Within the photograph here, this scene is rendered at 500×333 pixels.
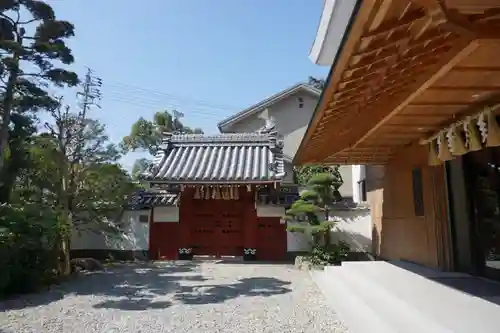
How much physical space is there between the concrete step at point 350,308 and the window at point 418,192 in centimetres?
205

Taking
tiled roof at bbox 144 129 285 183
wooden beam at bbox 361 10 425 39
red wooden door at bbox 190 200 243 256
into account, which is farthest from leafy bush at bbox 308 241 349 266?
wooden beam at bbox 361 10 425 39

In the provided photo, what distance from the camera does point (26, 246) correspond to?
6637mm

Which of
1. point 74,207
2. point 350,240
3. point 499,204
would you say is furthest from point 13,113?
point 499,204

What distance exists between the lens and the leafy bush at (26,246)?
245 inches

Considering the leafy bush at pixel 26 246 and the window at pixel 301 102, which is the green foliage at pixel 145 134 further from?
the leafy bush at pixel 26 246

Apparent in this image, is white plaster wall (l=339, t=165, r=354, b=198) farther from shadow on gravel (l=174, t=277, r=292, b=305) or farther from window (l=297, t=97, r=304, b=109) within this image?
shadow on gravel (l=174, t=277, r=292, b=305)

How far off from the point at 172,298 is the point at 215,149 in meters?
7.37

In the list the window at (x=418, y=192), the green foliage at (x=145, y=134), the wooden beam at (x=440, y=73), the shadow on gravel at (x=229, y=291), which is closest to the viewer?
the wooden beam at (x=440, y=73)

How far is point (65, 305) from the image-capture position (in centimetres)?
573

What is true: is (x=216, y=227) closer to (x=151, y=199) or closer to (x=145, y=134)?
(x=151, y=199)

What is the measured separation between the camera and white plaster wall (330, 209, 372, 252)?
10.2 m

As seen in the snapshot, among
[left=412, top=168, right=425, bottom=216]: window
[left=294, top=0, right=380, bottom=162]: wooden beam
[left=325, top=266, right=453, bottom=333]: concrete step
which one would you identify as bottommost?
[left=325, top=266, right=453, bottom=333]: concrete step

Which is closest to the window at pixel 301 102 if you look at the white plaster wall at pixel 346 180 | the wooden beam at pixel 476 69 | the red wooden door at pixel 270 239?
the white plaster wall at pixel 346 180

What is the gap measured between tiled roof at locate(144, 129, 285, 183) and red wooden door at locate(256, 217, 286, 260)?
1.54m
